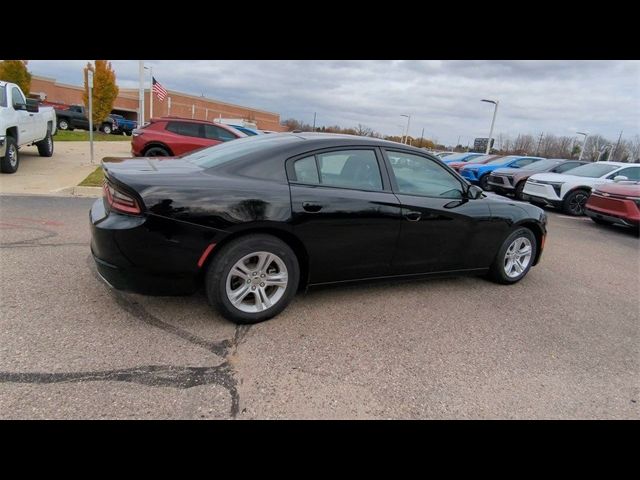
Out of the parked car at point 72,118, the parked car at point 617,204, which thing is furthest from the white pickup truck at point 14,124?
the parked car at point 72,118

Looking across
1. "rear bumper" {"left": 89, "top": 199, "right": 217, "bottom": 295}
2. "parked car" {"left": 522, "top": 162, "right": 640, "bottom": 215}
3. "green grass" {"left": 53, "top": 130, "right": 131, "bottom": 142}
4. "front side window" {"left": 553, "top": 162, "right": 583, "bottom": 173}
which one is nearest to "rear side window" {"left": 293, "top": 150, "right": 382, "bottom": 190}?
"rear bumper" {"left": 89, "top": 199, "right": 217, "bottom": 295}

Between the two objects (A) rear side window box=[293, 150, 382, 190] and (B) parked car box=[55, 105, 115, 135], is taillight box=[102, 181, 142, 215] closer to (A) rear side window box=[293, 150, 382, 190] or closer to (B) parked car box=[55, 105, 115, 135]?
(A) rear side window box=[293, 150, 382, 190]

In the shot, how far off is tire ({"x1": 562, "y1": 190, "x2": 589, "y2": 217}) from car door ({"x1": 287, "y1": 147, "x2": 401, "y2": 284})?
357 inches

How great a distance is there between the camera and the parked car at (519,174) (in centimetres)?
1204

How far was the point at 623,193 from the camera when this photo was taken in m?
8.52

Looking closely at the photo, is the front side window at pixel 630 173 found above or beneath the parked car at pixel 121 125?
above

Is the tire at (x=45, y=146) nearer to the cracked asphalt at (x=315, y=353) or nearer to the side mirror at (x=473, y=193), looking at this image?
the cracked asphalt at (x=315, y=353)

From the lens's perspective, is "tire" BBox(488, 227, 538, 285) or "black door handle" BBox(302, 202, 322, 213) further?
"tire" BBox(488, 227, 538, 285)

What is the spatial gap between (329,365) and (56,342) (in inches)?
73.6

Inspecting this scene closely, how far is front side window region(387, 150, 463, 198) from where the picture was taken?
3.79m

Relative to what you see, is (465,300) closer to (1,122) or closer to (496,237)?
(496,237)

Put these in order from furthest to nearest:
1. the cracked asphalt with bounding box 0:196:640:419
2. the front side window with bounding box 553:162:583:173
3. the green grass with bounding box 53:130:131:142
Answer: the green grass with bounding box 53:130:131:142 < the front side window with bounding box 553:162:583:173 < the cracked asphalt with bounding box 0:196:640:419

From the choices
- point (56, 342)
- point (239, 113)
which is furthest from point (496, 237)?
point (239, 113)

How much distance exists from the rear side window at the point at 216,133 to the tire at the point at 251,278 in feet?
30.6
